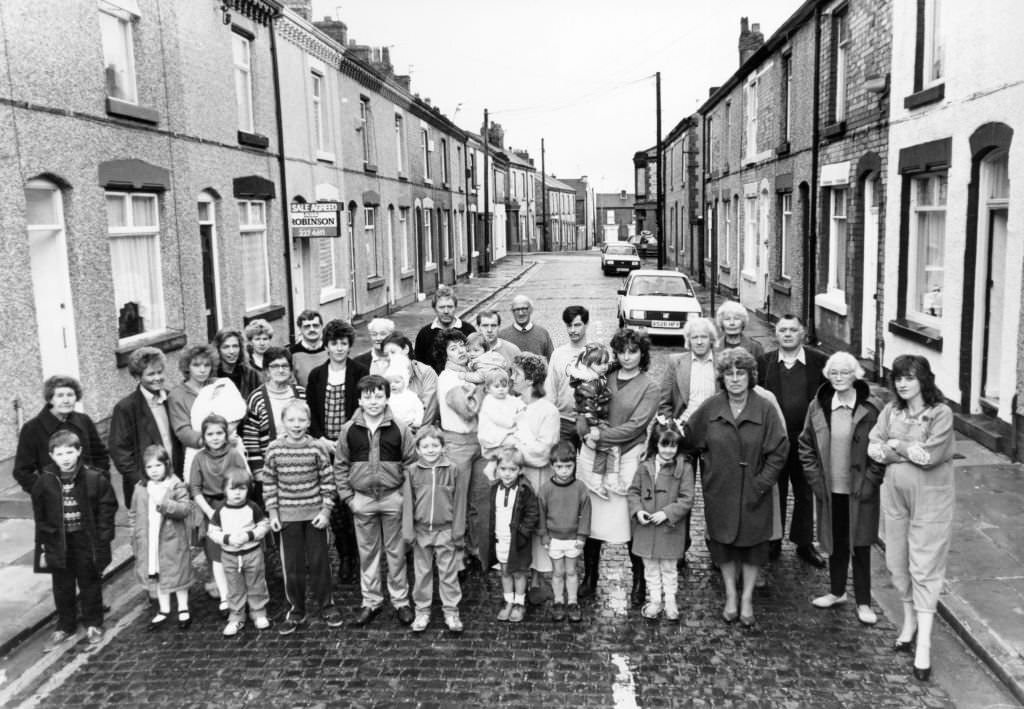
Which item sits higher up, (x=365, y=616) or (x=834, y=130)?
(x=834, y=130)

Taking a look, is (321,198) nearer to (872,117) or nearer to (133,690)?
(872,117)

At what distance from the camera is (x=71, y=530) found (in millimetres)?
5598

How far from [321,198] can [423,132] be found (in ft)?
43.1

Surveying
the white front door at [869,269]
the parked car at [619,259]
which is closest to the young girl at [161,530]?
the white front door at [869,269]

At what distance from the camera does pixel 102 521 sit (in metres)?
5.70

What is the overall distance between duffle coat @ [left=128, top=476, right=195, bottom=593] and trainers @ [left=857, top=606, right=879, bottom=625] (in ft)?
14.9

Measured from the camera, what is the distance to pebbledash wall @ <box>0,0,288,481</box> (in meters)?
9.14

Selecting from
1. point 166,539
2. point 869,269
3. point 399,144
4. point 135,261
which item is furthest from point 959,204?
point 399,144

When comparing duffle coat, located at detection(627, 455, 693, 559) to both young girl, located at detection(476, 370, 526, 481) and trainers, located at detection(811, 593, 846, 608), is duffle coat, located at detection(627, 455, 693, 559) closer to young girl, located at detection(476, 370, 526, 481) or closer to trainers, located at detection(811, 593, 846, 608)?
young girl, located at detection(476, 370, 526, 481)

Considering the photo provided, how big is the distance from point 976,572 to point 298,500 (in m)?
4.90

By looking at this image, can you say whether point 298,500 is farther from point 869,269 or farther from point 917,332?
point 869,269

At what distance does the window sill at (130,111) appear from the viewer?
10.9 m

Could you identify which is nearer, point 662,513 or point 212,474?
point 662,513

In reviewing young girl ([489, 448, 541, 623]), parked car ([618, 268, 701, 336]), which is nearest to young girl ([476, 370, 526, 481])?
young girl ([489, 448, 541, 623])
